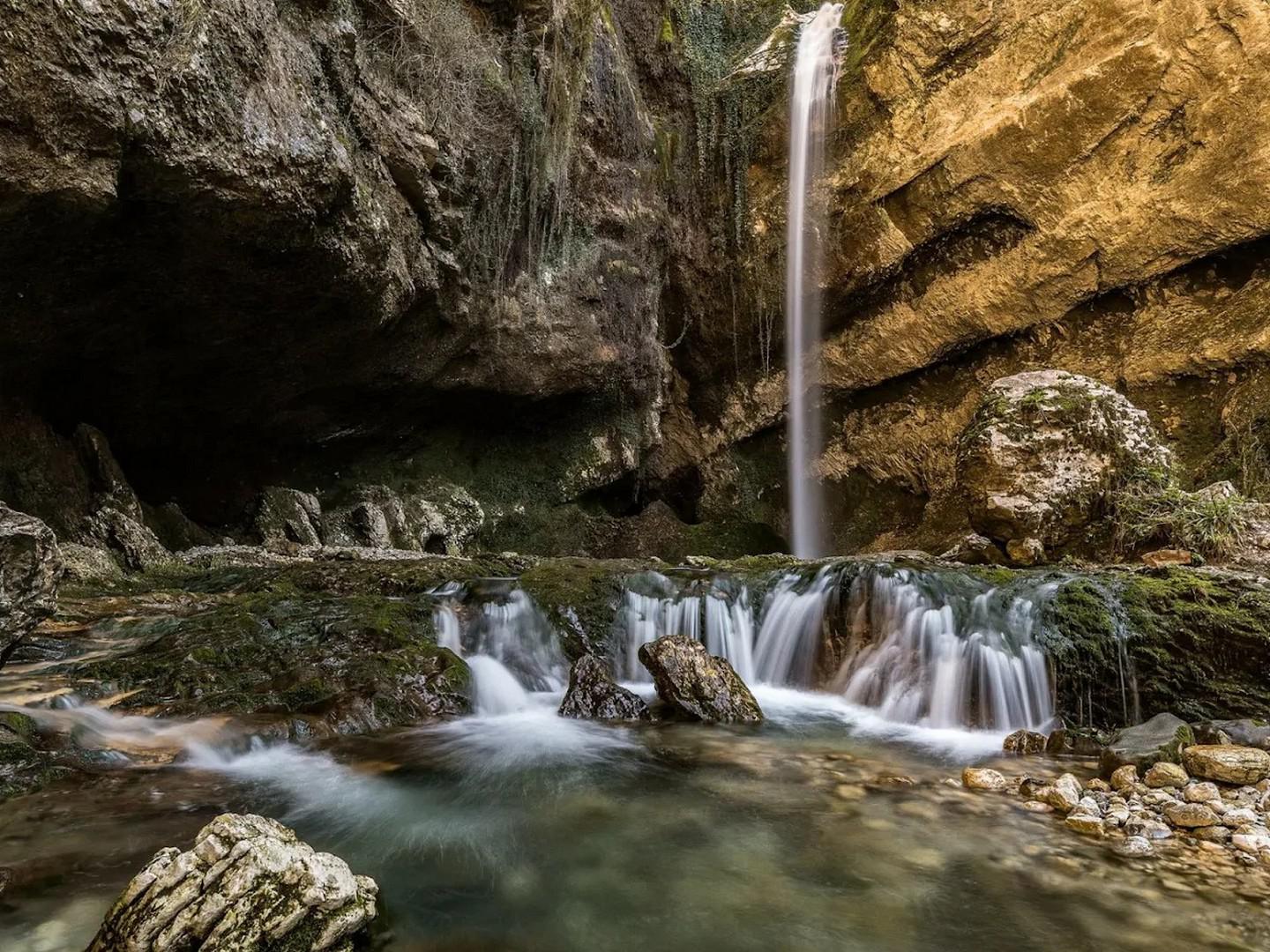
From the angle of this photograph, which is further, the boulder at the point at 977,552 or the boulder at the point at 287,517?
the boulder at the point at 287,517

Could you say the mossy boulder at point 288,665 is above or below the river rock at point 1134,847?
above

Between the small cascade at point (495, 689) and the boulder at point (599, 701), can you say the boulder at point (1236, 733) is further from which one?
the small cascade at point (495, 689)

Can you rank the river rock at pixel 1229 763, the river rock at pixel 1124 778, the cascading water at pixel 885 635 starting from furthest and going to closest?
the cascading water at pixel 885 635 < the river rock at pixel 1124 778 < the river rock at pixel 1229 763

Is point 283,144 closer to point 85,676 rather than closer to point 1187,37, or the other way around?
point 85,676

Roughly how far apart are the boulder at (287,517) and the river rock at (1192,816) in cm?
959

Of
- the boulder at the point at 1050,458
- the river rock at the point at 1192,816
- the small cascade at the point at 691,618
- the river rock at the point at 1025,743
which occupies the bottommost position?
the river rock at the point at 1025,743

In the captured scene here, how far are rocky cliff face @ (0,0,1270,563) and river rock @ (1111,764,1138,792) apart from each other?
6837mm

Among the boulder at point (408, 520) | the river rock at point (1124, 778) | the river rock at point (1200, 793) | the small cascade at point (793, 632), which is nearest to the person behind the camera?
the river rock at point (1200, 793)

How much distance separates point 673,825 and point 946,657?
9.65 ft

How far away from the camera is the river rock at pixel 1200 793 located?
9.15 ft

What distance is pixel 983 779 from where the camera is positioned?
3289mm

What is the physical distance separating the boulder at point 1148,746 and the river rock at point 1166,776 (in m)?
0.10

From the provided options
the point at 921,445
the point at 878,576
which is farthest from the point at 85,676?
the point at 921,445

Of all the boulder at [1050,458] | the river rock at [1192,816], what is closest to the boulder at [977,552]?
the boulder at [1050,458]
